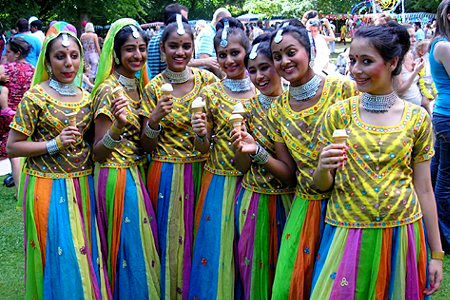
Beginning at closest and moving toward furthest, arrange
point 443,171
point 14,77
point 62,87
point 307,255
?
point 307,255
point 62,87
point 443,171
point 14,77

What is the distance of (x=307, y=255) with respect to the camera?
122 inches

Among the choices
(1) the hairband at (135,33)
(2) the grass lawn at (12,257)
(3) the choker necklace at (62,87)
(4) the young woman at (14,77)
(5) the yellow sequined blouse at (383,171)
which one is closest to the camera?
(5) the yellow sequined blouse at (383,171)

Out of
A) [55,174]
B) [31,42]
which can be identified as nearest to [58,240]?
[55,174]

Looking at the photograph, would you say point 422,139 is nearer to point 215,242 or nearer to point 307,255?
point 307,255

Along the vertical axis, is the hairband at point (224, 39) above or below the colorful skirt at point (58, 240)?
above

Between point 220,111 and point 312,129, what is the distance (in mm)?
748

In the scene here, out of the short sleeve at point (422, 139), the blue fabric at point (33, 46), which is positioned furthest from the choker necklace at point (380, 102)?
the blue fabric at point (33, 46)

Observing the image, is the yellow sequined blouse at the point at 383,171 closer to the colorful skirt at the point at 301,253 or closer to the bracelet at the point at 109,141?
the colorful skirt at the point at 301,253

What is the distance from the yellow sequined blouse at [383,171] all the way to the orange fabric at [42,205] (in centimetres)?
185

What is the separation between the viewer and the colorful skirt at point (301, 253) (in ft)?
10.1

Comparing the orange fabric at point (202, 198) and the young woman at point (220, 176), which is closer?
the young woman at point (220, 176)

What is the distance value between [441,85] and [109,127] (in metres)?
2.82

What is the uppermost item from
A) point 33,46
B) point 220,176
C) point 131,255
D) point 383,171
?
point 33,46

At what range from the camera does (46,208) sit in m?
3.67
